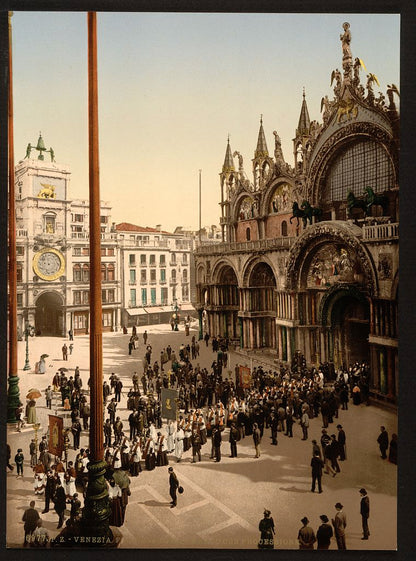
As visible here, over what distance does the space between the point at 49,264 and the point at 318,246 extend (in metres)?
9.34

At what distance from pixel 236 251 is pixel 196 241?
2.47 m

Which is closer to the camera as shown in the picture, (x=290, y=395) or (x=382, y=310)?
(x=382, y=310)

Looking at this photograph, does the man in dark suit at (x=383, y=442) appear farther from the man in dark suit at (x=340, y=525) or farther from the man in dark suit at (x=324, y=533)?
the man in dark suit at (x=324, y=533)

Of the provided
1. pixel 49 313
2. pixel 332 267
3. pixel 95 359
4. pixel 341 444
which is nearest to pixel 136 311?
pixel 49 313

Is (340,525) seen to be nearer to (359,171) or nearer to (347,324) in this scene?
(347,324)

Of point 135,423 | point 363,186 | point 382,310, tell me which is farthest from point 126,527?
point 363,186

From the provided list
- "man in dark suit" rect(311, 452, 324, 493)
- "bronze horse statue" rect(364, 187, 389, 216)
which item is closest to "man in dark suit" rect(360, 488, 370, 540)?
"man in dark suit" rect(311, 452, 324, 493)

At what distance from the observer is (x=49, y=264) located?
11.1m

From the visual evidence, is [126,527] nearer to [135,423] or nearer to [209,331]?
→ [135,423]

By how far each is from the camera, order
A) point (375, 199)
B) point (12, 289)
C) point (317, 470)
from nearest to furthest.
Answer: point (317, 470)
point (12, 289)
point (375, 199)

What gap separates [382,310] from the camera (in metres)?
11.0

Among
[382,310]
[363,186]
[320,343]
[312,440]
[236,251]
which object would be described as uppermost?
[363,186]

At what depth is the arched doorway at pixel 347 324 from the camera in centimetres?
1170

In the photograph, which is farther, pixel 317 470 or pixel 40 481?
pixel 40 481
